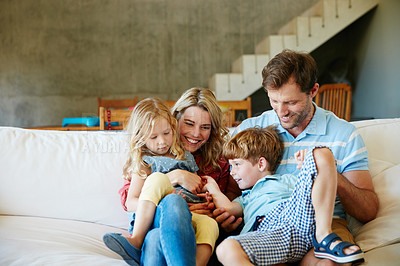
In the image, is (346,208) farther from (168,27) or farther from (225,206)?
(168,27)

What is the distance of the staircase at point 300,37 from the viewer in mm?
6469

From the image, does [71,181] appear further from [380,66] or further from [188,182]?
[380,66]

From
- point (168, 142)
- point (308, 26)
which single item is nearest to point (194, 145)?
point (168, 142)

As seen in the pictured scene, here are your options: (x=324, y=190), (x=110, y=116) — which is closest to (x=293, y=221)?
(x=324, y=190)

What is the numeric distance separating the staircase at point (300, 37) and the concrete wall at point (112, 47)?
3.99ft

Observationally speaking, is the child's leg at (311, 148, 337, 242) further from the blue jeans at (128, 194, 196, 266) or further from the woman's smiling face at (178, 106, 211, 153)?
the woman's smiling face at (178, 106, 211, 153)

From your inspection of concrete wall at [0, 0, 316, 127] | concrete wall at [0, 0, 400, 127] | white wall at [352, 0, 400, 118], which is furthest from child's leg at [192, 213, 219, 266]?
concrete wall at [0, 0, 316, 127]

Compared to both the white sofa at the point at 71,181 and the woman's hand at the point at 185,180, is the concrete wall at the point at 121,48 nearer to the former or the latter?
the white sofa at the point at 71,181

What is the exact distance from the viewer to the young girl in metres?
1.48

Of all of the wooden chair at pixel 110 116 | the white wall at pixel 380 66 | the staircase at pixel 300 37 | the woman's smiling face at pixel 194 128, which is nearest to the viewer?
the woman's smiling face at pixel 194 128

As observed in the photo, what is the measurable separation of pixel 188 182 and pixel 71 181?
2.34 ft

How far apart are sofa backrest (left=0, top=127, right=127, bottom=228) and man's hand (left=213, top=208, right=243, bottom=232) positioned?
59 cm

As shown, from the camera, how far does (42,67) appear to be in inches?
301

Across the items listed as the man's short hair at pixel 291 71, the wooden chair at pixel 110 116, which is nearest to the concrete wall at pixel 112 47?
the wooden chair at pixel 110 116
